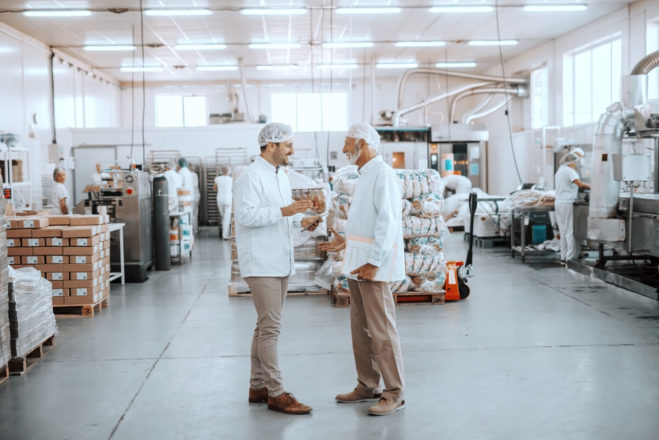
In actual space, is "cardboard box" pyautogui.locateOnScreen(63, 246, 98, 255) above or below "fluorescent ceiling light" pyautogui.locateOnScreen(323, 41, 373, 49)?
below

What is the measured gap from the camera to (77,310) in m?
7.00

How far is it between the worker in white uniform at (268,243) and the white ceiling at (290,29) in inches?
357

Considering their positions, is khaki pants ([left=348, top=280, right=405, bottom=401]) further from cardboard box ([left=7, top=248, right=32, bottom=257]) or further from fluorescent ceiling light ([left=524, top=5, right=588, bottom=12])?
fluorescent ceiling light ([left=524, top=5, right=588, bottom=12])

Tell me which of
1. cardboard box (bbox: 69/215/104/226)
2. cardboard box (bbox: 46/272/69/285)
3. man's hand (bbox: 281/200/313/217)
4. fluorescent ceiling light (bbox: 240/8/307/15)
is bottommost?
cardboard box (bbox: 46/272/69/285)

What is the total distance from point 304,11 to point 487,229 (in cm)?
578

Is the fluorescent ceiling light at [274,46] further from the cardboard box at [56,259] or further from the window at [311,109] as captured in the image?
the cardboard box at [56,259]

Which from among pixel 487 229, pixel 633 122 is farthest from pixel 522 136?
pixel 633 122

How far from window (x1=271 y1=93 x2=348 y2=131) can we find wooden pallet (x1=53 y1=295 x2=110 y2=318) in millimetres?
15534

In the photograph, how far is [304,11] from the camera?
42.0 feet

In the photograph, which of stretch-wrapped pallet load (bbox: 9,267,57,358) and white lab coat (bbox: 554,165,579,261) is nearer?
stretch-wrapped pallet load (bbox: 9,267,57,358)

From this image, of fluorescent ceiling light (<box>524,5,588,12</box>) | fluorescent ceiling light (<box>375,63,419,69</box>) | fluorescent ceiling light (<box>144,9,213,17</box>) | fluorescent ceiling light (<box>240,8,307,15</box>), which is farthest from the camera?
fluorescent ceiling light (<box>375,63,419,69</box>)

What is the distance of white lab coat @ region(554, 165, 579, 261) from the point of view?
33.1 ft

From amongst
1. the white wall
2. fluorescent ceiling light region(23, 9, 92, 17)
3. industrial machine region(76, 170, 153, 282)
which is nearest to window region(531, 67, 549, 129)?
fluorescent ceiling light region(23, 9, 92, 17)

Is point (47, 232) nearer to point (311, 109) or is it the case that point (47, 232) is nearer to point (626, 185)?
point (626, 185)
